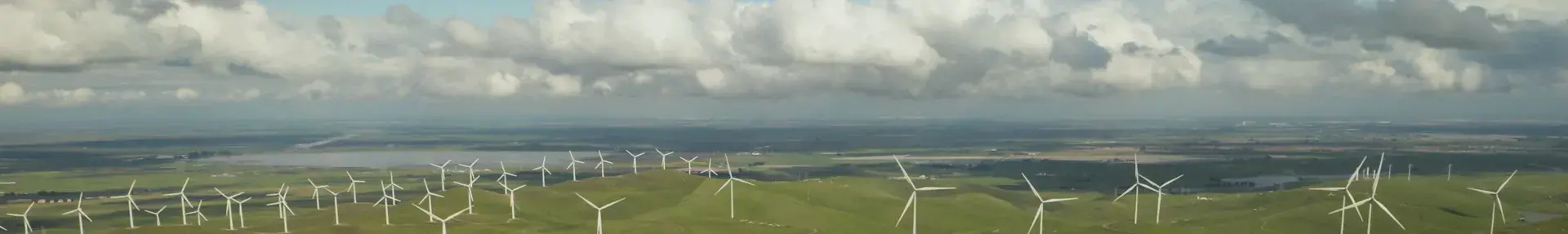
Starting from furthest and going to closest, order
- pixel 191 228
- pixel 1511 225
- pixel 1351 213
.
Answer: pixel 1351 213 < pixel 1511 225 < pixel 191 228

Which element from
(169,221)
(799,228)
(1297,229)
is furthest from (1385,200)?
(169,221)

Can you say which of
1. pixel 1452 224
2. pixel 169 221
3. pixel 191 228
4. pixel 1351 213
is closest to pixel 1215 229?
pixel 1351 213

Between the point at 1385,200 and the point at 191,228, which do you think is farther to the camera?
the point at 1385,200

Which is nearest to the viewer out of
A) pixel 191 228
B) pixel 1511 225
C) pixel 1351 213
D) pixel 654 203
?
pixel 191 228

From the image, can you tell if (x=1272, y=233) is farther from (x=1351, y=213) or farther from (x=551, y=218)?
(x=551, y=218)

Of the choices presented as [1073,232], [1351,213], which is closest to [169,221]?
[1073,232]

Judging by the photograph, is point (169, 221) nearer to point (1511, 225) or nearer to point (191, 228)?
point (191, 228)

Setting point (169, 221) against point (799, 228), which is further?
point (169, 221)

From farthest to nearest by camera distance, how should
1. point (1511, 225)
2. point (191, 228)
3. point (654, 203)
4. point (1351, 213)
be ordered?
point (654, 203)
point (1351, 213)
point (1511, 225)
point (191, 228)

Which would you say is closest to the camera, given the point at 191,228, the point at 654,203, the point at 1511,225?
the point at 191,228
